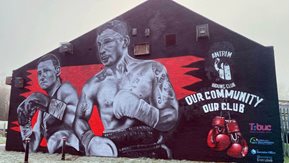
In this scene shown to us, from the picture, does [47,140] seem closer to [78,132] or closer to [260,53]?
[78,132]

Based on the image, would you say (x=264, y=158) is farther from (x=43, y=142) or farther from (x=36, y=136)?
(x=36, y=136)

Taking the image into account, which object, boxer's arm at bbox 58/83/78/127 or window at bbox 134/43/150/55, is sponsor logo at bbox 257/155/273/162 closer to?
window at bbox 134/43/150/55

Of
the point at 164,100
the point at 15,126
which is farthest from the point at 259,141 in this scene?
the point at 15,126

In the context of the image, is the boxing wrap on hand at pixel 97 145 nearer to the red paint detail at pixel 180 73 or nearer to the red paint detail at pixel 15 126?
the red paint detail at pixel 180 73

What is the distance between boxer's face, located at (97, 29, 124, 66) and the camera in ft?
39.9

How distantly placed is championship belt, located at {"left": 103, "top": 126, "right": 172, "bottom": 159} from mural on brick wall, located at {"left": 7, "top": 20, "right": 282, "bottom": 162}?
4 cm

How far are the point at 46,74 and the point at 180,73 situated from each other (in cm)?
783

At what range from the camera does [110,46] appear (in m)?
12.4

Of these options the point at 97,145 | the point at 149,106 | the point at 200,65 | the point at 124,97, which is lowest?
the point at 97,145

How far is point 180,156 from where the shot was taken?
1018 cm

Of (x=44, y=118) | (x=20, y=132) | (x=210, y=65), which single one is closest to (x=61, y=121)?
(x=44, y=118)

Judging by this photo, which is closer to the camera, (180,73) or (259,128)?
(259,128)

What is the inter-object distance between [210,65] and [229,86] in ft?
4.00

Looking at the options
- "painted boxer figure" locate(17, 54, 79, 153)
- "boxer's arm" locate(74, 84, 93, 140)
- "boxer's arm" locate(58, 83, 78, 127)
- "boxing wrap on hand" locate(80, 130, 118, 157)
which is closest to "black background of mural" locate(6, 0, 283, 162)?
"boxer's arm" locate(74, 84, 93, 140)
